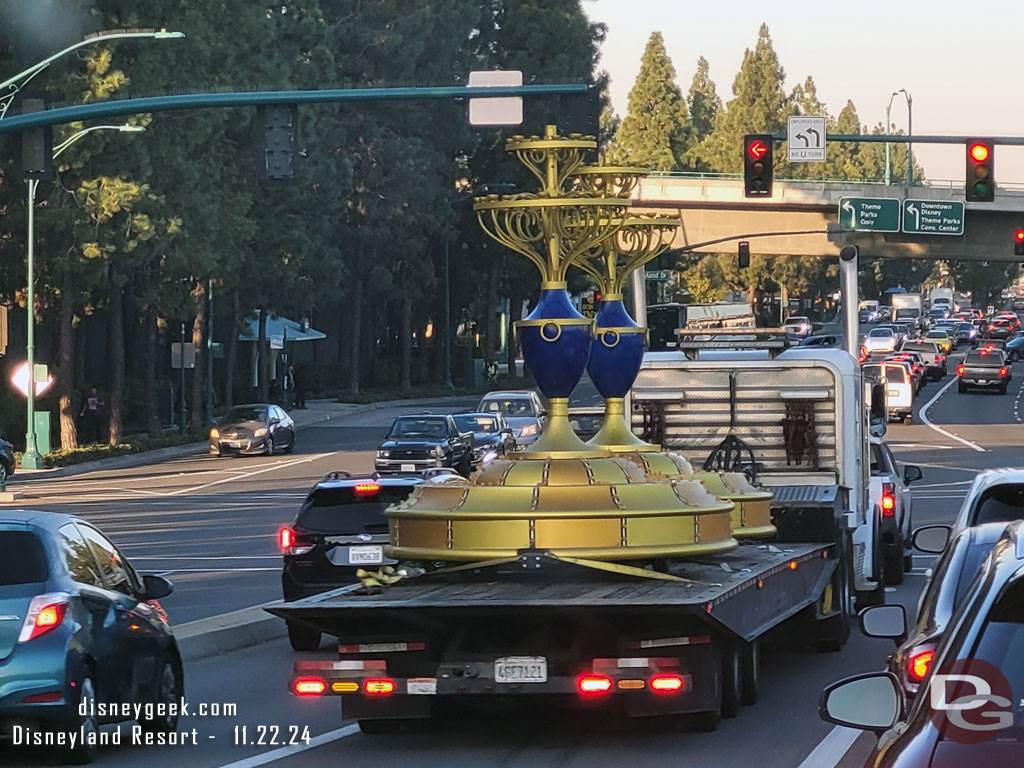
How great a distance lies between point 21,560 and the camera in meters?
10.5

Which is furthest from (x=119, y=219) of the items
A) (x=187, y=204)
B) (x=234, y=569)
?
(x=234, y=569)

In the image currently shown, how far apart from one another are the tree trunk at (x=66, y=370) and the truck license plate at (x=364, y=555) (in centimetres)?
3676

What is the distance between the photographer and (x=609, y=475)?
12578 millimetres

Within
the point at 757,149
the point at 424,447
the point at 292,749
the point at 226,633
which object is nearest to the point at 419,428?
the point at 424,447

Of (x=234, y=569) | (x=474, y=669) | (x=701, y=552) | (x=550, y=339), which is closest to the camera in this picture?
(x=474, y=669)

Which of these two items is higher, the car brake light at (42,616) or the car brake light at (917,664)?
the car brake light at (917,664)

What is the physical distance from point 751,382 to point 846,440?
3.62 feet

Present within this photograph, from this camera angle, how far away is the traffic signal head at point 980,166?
31000 millimetres

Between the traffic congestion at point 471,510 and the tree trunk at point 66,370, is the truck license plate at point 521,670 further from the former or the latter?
the tree trunk at point 66,370

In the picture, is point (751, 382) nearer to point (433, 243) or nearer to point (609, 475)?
point (609, 475)

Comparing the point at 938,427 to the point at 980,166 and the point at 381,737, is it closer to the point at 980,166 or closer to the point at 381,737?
the point at 980,166

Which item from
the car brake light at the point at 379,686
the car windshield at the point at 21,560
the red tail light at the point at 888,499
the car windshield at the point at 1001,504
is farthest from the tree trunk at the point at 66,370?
the car windshield at the point at 1001,504

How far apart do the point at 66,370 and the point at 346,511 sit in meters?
37.7
